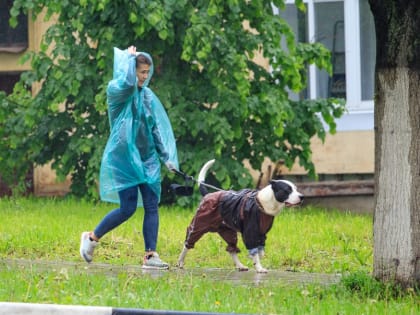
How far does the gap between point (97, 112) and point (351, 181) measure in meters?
4.33

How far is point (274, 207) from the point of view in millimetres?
10820

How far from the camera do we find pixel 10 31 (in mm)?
21312

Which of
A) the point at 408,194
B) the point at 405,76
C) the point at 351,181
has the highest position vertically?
the point at 405,76

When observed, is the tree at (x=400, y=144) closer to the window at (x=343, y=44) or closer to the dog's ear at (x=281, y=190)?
the dog's ear at (x=281, y=190)

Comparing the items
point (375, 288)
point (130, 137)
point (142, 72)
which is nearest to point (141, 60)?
point (142, 72)

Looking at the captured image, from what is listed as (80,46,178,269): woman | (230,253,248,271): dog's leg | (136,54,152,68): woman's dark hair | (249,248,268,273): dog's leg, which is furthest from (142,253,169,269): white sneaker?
(136,54,152,68): woman's dark hair

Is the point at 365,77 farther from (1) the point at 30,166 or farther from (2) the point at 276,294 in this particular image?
(2) the point at 276,294

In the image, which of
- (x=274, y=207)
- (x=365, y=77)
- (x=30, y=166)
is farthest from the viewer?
(x=365, y=77)

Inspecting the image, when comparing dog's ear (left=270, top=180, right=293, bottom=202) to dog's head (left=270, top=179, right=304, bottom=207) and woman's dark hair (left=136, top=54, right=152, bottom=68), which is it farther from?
woman's dark hair (left=136, top=54, right=152, bottom=68)

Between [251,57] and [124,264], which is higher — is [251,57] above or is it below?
above

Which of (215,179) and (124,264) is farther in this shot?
(215,179)

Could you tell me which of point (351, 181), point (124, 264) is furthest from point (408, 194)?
point (351, 181)

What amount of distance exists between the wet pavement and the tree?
103 centimetres

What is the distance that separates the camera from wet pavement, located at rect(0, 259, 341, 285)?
10.8 m
